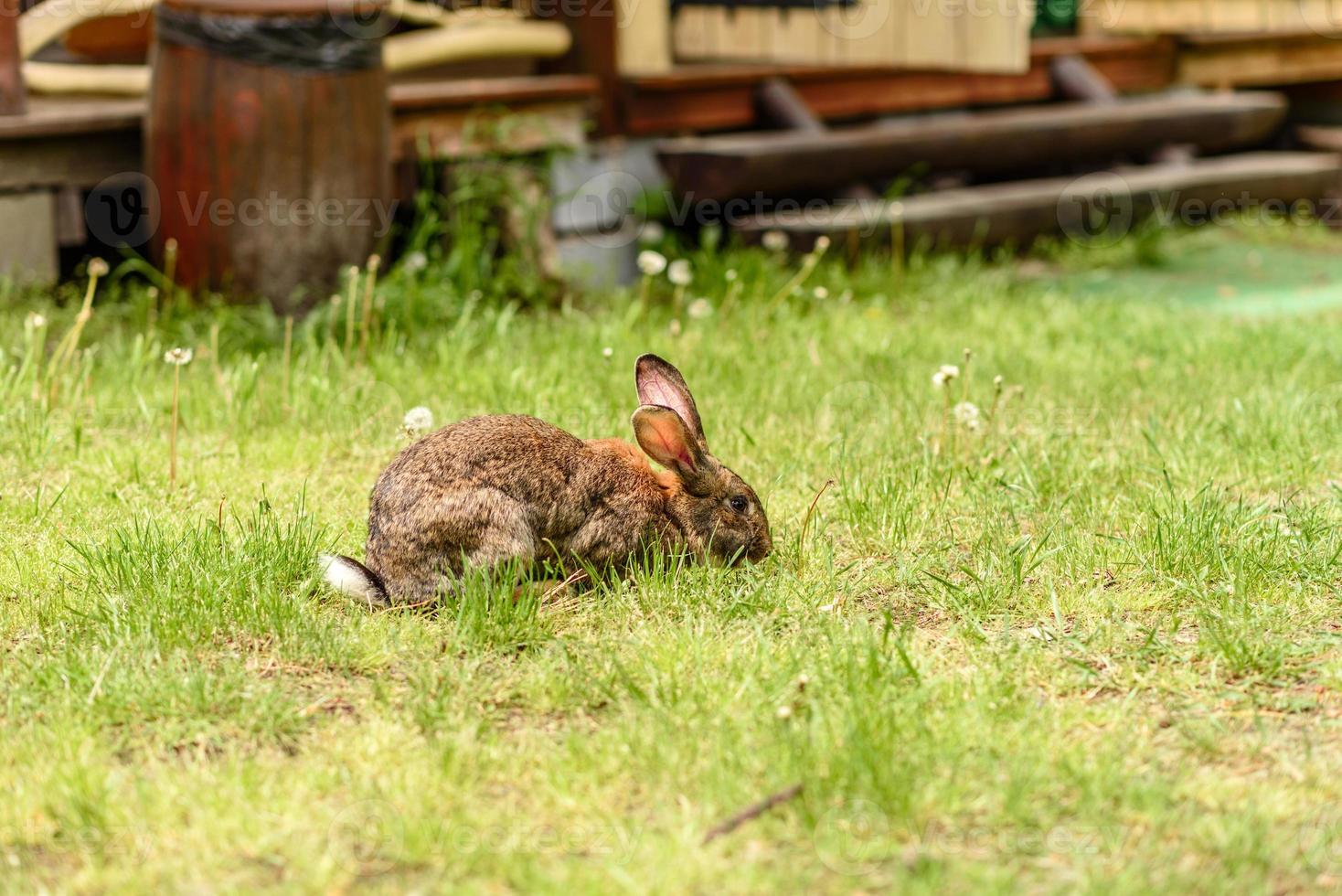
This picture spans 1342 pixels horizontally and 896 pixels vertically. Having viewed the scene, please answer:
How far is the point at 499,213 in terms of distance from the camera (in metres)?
8.00

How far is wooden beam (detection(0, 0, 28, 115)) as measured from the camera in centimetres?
680

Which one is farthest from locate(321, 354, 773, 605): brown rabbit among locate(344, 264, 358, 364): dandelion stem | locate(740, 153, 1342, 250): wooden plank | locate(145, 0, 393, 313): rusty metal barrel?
locate(740, 153, 1342, 250): wooden plank

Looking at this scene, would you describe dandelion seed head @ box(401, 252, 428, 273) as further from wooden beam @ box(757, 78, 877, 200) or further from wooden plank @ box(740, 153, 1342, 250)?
wooden beam @ box(757, 78, 877, 200)

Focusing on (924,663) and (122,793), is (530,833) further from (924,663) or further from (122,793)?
(924,663)

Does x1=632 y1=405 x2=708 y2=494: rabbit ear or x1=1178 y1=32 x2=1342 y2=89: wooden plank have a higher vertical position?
x1=1178 y1=32 x2=1342 y2=89: wooden plank

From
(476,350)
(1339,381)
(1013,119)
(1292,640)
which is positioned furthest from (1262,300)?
(1292,640)

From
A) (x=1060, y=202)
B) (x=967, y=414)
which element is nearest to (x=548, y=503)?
(x=967, y=414)

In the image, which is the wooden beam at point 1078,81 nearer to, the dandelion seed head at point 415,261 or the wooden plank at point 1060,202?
the wooden plank at point 1060,202

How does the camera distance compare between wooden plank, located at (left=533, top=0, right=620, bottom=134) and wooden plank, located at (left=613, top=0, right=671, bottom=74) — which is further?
wooden plank, located at (left=613, top=0, right=671, bottom=74)

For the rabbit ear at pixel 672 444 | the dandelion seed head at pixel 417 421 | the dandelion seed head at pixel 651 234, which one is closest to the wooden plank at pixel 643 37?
the dandelion seed head at pixel 651 234

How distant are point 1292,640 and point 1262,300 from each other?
5.52 meters

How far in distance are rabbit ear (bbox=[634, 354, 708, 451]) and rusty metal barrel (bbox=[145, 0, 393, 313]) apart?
3.00 meters

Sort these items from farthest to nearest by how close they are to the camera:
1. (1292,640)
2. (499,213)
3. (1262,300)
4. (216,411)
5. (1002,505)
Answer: (1262,300) → (499,213) → (216,411) → (1002,505) → (1292,640)

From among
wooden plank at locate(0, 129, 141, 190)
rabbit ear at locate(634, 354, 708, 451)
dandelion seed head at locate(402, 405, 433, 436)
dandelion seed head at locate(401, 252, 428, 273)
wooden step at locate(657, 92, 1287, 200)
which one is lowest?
dandelion seed head at locate(402, 405, 433, 436)
